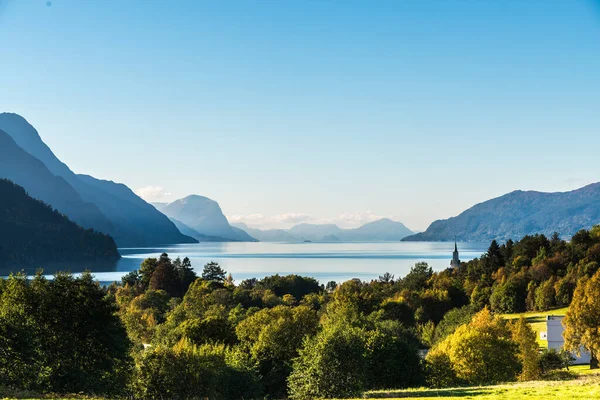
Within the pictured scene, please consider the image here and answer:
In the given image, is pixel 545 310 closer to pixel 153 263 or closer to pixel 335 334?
pixel 335 334

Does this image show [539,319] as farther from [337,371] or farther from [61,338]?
[61,338]

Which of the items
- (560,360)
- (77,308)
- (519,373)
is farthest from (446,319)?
(77,308)

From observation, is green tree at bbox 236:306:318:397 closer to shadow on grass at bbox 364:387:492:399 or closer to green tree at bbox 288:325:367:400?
green tree at bbox 288:325:367:400

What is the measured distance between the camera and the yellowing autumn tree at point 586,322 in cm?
5128

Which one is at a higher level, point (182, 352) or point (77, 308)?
point (77, 308)

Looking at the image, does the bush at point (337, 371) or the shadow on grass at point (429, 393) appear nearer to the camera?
A: the shadow on grass at point (429, 393)

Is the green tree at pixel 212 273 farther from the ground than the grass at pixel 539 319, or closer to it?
farther from the ground

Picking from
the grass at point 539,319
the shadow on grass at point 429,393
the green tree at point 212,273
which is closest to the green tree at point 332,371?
the shadow on grass at point 429,393

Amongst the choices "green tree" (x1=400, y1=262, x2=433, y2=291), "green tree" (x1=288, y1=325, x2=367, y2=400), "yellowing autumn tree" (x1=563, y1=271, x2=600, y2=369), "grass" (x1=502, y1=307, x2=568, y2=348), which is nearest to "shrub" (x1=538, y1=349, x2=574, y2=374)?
"yellowing autumn tree" (x1=563, y1=271, x2=600, y2=369)

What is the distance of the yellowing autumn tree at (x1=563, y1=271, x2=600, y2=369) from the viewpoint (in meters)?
51.3

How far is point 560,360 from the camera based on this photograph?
56.5 meters

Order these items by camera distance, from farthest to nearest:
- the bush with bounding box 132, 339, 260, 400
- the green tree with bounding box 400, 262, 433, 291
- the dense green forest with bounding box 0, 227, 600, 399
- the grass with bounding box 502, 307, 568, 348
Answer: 1. the green tree with bounding box 400, 262, 433, 291
2. the grass with bounding box 502, 307, 568, 348
3. the bush with bounding box 132, 339, 260, 400
4. the dense green forest with bounding box 0, 227, 600, 399

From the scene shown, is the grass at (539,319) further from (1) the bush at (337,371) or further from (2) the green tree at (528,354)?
(1) the bush at (337,371)

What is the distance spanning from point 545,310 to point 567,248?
26.2 metres
